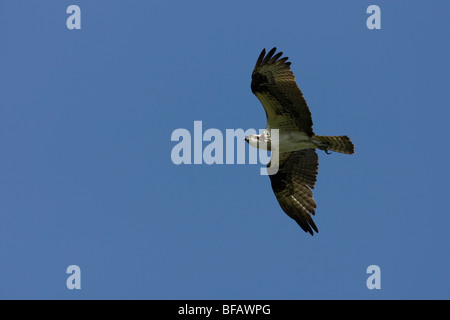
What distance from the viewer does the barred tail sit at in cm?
1235

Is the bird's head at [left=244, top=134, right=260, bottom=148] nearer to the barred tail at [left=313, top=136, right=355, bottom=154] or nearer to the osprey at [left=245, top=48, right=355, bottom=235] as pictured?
the osprey at [left=245, top=48, right=355, bottom=235]

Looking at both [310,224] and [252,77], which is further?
[310,224]

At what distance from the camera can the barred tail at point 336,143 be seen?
486 inches

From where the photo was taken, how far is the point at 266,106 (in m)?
12.5

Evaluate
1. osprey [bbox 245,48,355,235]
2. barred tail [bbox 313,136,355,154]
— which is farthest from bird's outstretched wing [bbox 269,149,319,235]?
barred tail [bbox 313,136,355,154]

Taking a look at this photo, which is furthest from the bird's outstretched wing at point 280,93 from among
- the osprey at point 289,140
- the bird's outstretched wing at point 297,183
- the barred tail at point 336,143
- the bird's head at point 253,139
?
the bird's outstretched wing at point 297,183

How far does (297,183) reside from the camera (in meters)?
13.6

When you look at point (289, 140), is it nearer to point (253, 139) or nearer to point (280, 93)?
point (253, 139)
